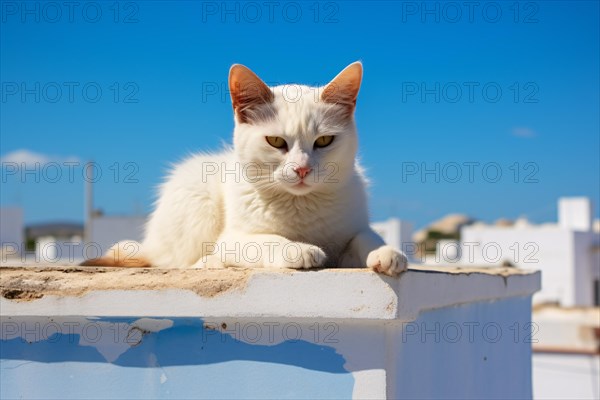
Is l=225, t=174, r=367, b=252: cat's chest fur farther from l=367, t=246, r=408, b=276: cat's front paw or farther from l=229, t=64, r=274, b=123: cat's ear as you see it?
l=367, t=246, r=408, b=276: cat's front paw

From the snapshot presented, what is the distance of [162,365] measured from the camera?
2.43 metres

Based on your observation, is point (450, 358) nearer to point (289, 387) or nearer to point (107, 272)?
point (289, 387)

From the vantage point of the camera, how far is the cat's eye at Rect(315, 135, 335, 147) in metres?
2.91

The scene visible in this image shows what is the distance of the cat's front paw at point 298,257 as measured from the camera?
2553 mm

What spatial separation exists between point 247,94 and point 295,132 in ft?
1.16

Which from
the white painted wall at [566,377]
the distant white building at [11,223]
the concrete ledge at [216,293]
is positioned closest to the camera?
the concrete ledge at [216,293]

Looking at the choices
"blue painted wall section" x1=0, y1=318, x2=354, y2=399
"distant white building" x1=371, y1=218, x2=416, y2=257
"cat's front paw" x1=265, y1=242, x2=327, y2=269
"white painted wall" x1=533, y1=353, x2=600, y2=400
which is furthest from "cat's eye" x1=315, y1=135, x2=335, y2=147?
"distant white building" x1=371, y1=218, x2=416, y2=257

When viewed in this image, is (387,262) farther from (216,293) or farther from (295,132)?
(295,132)

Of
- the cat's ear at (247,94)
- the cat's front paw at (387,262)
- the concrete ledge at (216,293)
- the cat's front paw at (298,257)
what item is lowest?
the concrete ledge at (216,293)

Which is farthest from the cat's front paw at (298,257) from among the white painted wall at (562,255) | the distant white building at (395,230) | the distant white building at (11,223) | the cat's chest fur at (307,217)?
the white painted wall at (562,255)

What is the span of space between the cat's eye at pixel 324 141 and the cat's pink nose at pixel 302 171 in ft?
0.61

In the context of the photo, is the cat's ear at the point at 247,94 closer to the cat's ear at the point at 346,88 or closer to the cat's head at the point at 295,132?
the cat's head at the point at 295,132

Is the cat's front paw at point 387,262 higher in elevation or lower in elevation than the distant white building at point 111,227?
lower

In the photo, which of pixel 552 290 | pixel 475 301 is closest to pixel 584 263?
pixel 552 290
